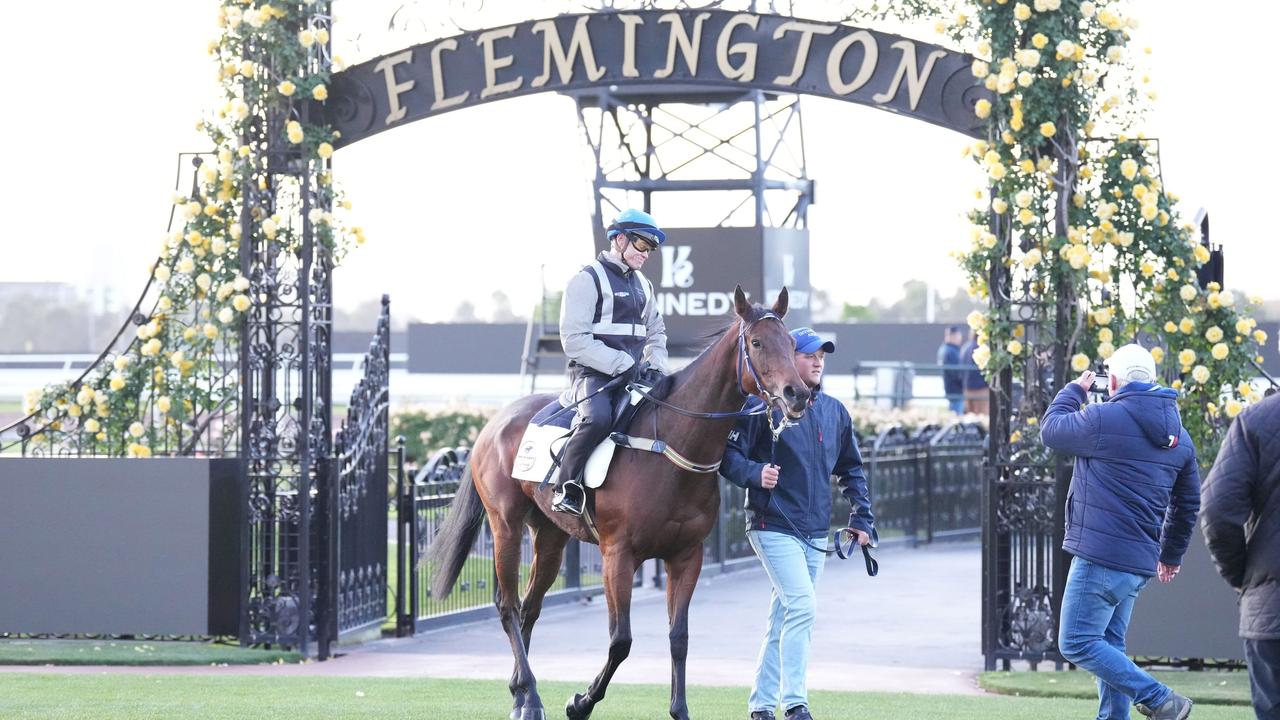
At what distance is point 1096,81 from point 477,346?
108 feet

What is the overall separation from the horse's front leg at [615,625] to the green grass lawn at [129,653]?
144 inches

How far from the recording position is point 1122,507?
6.87m

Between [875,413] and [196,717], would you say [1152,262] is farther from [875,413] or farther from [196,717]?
[875,413]

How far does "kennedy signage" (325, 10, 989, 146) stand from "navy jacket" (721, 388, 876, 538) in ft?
11.0

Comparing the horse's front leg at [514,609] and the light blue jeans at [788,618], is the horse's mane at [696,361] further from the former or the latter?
the horse's front leg at [514,609]

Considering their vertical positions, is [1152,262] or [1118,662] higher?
[1152,262]

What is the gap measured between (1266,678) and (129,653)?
25.0 feet

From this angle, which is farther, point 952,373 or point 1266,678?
point 952,373

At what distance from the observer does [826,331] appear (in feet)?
122

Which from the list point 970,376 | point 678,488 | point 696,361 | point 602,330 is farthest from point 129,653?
point 970,376

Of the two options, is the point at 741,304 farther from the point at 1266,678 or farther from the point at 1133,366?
the point at 1266,678

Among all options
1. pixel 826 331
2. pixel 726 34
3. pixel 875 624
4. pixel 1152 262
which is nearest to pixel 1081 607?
pixel 1152 262

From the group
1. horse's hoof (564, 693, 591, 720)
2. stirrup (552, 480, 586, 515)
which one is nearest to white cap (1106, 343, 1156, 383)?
stirrup (552, 480, 586, 515)

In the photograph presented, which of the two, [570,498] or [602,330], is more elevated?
[602,330]
